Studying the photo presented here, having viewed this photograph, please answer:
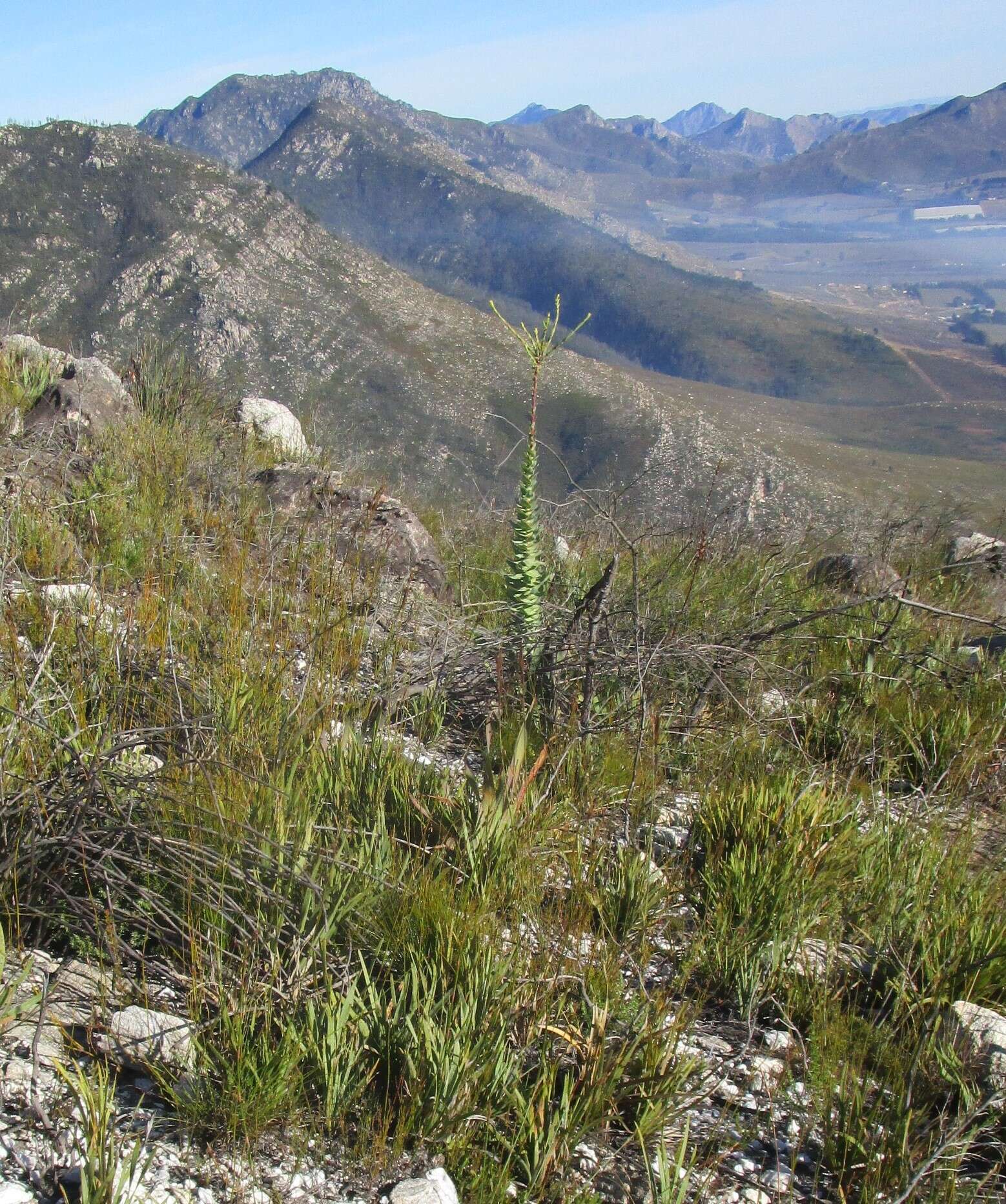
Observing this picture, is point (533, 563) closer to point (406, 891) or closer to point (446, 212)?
point (406, 891)

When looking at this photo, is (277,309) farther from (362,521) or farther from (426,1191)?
(426,1191)

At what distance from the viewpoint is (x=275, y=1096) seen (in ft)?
4.80

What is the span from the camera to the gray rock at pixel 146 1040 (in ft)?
5.06

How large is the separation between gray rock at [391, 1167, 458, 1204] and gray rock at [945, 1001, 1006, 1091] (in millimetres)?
1048

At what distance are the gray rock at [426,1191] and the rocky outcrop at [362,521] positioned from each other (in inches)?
114

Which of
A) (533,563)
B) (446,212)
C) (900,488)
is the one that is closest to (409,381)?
(900,488)

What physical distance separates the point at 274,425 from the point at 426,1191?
7256mm

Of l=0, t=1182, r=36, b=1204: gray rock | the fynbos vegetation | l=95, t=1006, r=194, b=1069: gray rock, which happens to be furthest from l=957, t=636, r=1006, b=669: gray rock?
l=0, t=1182, r=36, b=1204: gray rock

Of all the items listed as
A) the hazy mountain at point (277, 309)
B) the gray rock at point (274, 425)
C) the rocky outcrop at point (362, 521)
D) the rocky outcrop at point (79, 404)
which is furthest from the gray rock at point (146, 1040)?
the hazy mountain at point (277, 309)

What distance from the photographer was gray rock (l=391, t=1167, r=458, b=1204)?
1403mm

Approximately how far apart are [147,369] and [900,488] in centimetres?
4496

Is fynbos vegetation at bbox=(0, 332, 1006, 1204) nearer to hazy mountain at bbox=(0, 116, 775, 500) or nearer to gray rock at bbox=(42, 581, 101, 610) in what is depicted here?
gray rock at bbox=(42, 581, 101, 610)

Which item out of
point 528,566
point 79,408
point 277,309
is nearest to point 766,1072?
point 528,566

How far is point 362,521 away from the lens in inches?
180
